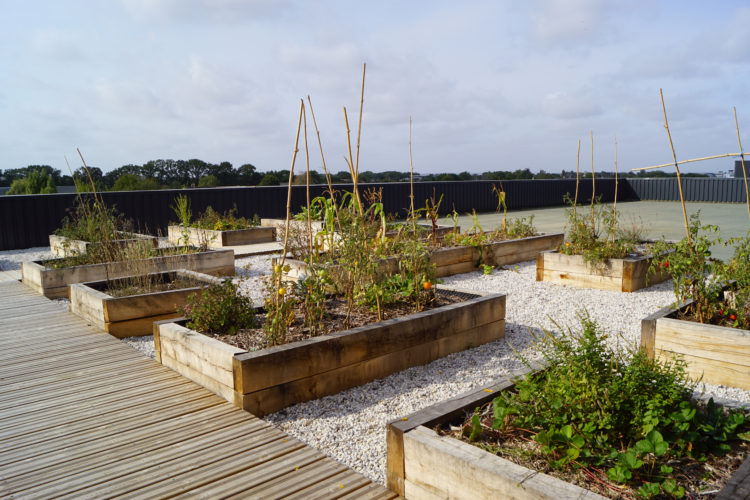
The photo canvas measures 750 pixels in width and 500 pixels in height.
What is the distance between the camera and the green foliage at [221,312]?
353 cm

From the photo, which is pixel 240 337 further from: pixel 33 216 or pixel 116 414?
pixel 33 216

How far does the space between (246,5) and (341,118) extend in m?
3.08

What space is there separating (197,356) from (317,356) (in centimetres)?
81

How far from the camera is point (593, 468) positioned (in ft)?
6.06

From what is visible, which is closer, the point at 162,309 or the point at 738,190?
the point at 162,309

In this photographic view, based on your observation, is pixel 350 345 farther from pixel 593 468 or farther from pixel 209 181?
pixel 209 181

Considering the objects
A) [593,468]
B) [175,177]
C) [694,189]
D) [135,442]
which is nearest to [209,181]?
[175,177]

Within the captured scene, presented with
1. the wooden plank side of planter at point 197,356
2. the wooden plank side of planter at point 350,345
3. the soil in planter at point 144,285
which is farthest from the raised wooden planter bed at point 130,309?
the wooden plank side of planter at point 350,345

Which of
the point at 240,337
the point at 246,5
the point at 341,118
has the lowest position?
the point at 240,337

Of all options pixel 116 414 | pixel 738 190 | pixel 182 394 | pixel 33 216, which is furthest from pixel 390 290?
pixel 738 190

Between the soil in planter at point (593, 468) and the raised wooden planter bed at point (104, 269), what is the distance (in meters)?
4.23

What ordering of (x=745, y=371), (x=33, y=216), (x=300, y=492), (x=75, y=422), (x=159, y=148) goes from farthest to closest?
(x=159, y=148), (x=33, y=216), (x=745, y=371), (x=75, y=422), (x=300, y=492)

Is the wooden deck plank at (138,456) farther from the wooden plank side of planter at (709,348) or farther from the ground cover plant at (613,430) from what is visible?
the wooden plank side of planter at (709,348)

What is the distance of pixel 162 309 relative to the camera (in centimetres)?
457
